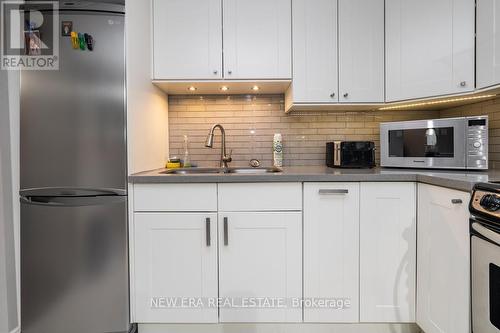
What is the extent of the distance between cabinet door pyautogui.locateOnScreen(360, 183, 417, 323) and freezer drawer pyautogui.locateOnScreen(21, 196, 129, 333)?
4.35 ft

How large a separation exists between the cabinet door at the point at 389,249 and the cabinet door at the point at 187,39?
4.14ft

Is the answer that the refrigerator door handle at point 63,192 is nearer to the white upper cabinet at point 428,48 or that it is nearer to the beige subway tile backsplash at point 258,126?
the beige subway tile backsplash at point 258,126

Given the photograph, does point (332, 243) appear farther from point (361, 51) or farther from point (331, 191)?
point (361, 51)

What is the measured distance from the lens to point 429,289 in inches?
57.1

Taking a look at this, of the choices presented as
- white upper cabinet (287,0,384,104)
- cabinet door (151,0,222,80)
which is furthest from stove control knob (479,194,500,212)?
cabinet door (151,0,222,80)

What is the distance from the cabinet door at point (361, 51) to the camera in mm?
1892

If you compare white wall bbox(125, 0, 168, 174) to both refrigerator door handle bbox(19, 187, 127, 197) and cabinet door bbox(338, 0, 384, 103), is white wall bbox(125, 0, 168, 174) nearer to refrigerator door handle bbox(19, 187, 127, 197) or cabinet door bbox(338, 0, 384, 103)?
refrigerator door handle bbox(19, 187, 127, 197)

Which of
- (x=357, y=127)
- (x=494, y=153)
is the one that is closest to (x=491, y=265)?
(x=494, y=153)

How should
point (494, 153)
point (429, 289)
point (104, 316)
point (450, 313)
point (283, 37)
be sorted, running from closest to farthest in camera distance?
point (450, 313) < point (429, 289) < point (104, 316) < point (494, 153) < point (283, 37)

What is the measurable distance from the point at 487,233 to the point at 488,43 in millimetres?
1022

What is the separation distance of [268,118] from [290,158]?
0.36 metres

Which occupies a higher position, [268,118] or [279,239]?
[268,118]

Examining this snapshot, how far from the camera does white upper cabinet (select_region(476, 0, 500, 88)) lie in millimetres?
1422

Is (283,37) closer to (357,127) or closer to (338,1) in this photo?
(338,1)
